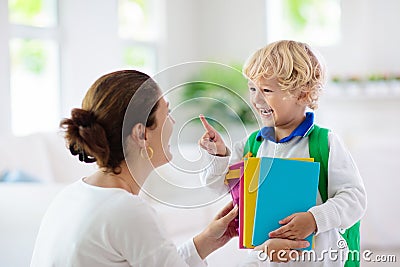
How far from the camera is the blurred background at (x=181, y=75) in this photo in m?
1.23

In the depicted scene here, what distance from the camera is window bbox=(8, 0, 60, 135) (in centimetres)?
413

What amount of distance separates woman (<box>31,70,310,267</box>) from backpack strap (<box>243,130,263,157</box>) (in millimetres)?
119

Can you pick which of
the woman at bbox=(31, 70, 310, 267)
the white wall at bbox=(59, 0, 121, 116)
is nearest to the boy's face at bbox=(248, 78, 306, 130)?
the woman at bbox=(31, 70, 310, 267)

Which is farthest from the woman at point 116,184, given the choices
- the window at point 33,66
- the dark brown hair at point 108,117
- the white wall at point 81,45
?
the white wall at point 81,45

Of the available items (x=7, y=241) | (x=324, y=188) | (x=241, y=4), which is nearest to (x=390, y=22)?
(x=241, y=4)

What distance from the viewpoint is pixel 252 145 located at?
1.28 m

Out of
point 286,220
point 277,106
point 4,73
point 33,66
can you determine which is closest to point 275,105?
point 277,106

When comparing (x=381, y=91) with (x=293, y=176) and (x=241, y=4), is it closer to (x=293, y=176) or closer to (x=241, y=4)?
(x=241, y=4)

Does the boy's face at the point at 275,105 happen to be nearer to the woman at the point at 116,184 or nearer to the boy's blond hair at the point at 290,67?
the boy's blond hair at the point at 290,67

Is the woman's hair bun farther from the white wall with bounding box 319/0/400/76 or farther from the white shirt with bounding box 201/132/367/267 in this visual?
the white wall with bounding box 319/0/400/76

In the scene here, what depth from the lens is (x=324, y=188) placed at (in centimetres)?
134

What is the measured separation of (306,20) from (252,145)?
4.79 m

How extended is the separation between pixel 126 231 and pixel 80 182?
20 cm

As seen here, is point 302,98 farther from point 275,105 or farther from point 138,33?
point 138,33
